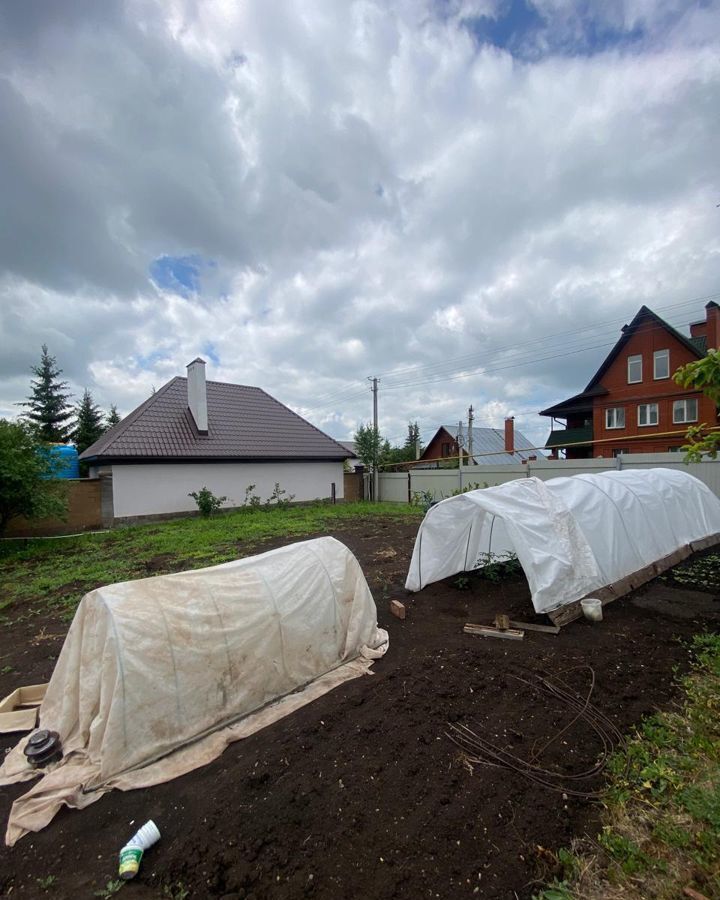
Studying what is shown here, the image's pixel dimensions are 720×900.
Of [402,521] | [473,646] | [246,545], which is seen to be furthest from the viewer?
[402,521]

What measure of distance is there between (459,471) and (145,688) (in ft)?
45.8

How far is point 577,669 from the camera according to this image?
364cm

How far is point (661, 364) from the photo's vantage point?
19.9 meters

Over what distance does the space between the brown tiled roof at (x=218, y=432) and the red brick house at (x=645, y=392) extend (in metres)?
11.9

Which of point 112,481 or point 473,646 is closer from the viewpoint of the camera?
point 473,646

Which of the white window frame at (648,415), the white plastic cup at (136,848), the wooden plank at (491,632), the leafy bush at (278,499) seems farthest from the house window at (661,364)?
A: the white plastic cup at (136,848)

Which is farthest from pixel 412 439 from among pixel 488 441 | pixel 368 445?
pixel 368 445

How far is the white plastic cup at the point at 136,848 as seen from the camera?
77.0 inches

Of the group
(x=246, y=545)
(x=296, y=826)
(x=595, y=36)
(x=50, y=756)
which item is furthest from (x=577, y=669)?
(x=595, y=36)

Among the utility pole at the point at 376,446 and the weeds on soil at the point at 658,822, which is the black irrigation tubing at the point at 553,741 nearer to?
the weeds on soil at the point at 658,822

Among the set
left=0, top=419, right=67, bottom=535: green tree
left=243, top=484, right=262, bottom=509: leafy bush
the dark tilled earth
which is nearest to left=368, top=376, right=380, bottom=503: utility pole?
left=243, top=484, right=262, bottom=509: leafy bush

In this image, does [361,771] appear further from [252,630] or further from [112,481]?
[112,481]

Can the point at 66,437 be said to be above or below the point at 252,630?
above

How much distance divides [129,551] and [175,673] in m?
7.72
